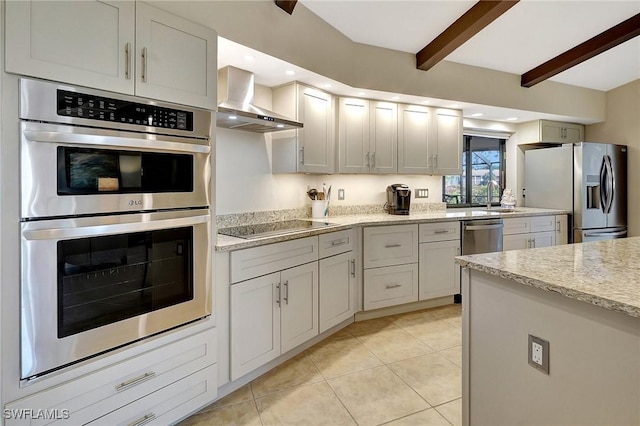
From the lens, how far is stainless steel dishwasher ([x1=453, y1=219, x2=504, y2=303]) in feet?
11.9

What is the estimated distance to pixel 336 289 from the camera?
9.37 feet

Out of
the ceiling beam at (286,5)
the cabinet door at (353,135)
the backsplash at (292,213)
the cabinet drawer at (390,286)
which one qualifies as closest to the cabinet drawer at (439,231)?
the cabinet drawer at (390,286)

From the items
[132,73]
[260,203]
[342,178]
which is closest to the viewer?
[132,73]

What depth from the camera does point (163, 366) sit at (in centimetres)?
170

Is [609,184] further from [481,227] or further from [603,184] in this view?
[481,227]

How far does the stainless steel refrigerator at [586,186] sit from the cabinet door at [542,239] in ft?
1.03

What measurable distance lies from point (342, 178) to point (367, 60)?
118cm

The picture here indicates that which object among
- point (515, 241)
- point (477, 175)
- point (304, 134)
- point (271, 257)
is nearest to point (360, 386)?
point (271, 257)

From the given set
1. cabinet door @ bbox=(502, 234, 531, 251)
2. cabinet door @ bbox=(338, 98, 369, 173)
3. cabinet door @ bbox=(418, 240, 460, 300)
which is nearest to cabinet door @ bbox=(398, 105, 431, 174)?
cabinet door @ bbox=(338, 98, 369, 173)

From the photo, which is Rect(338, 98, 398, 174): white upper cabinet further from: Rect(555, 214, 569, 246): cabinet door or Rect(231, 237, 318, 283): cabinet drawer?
Rect(555, 214, 569, 246): cabinet door

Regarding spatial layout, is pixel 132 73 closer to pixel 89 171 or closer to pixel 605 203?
pixel 89 171

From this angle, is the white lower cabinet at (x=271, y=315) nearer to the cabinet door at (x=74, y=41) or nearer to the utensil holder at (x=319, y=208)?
the utensil holder at (x=319, y=208)

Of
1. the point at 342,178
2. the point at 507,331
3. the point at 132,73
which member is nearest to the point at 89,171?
the point at 132,73

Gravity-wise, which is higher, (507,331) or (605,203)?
(605,203)
